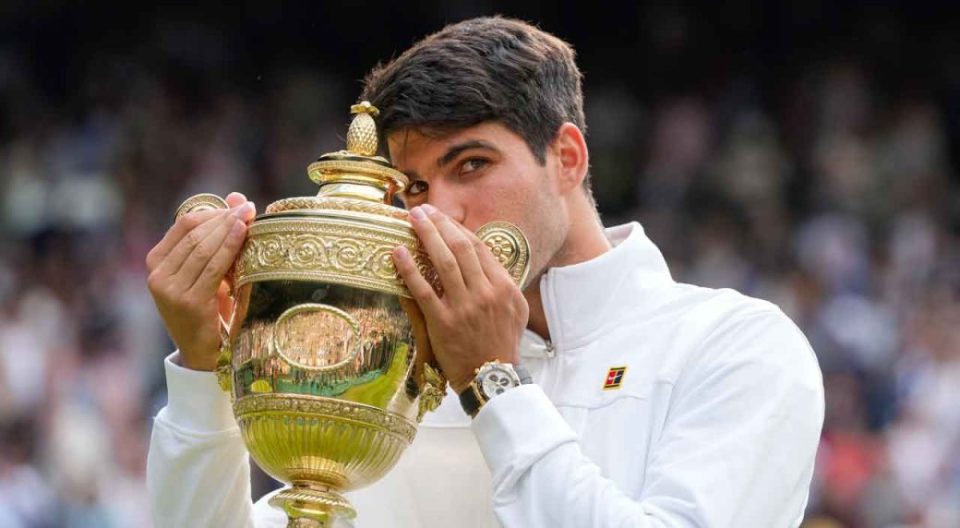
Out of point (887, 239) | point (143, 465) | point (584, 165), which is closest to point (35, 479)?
point (143, 465)

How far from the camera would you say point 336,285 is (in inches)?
122

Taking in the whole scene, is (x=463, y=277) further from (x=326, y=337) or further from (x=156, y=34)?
(x=156, y=34)

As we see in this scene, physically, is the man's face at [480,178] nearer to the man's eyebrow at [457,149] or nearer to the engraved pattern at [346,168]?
the man's eyebrow at [457,149]

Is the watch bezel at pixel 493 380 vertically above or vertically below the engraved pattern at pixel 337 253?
below

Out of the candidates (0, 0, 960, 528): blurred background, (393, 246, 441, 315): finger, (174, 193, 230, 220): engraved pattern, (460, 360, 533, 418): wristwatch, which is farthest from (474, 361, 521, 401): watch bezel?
(0, 0, 960, 528): blurred background

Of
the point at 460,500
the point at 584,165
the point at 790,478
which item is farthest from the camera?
the point at 584,165

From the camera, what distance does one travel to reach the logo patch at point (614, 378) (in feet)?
11.5

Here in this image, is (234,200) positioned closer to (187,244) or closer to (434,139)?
(187,244)

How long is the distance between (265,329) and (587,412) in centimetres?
66

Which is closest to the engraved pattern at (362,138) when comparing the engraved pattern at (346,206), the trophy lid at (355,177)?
the trophy lid at (355,177)

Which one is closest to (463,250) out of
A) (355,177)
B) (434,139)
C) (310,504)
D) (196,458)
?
(355,177)

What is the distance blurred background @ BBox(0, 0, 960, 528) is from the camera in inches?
362

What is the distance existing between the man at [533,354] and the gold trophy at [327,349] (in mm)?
44

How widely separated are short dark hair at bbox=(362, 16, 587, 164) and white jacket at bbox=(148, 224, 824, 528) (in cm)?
29
